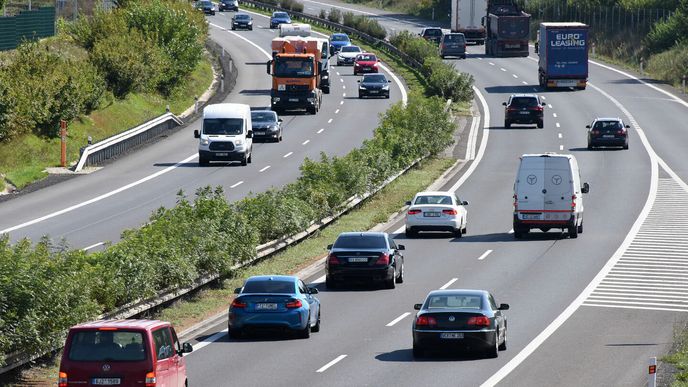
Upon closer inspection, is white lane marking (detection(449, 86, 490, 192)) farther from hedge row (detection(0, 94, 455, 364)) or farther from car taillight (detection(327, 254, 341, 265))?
car taillight (detection(327, 254, 341, 265))

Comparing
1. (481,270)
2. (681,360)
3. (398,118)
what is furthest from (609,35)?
(681,360)

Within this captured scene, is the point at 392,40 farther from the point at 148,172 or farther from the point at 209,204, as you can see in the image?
the point at 209,204

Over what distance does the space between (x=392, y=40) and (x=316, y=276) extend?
3064 inches

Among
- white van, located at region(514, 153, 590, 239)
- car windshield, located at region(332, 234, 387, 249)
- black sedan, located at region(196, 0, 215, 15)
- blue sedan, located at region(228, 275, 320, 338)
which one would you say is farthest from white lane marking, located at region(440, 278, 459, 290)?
black sedan, located at region(196, 0, 215, 15)

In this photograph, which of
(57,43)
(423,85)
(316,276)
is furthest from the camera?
(423,85)

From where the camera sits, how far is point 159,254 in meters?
30.9

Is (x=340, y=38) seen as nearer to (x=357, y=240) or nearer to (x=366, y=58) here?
(x=366, y=58)

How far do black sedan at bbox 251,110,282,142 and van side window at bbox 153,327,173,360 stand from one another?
48.8 meters

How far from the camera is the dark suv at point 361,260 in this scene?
3500 cm

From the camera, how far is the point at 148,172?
5831 cm

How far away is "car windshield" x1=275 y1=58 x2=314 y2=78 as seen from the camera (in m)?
77.3

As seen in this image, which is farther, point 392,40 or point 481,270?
point 392,40

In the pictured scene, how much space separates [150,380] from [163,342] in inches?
33.0

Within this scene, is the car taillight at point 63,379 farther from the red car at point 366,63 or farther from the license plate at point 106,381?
the red car at point 366,63
